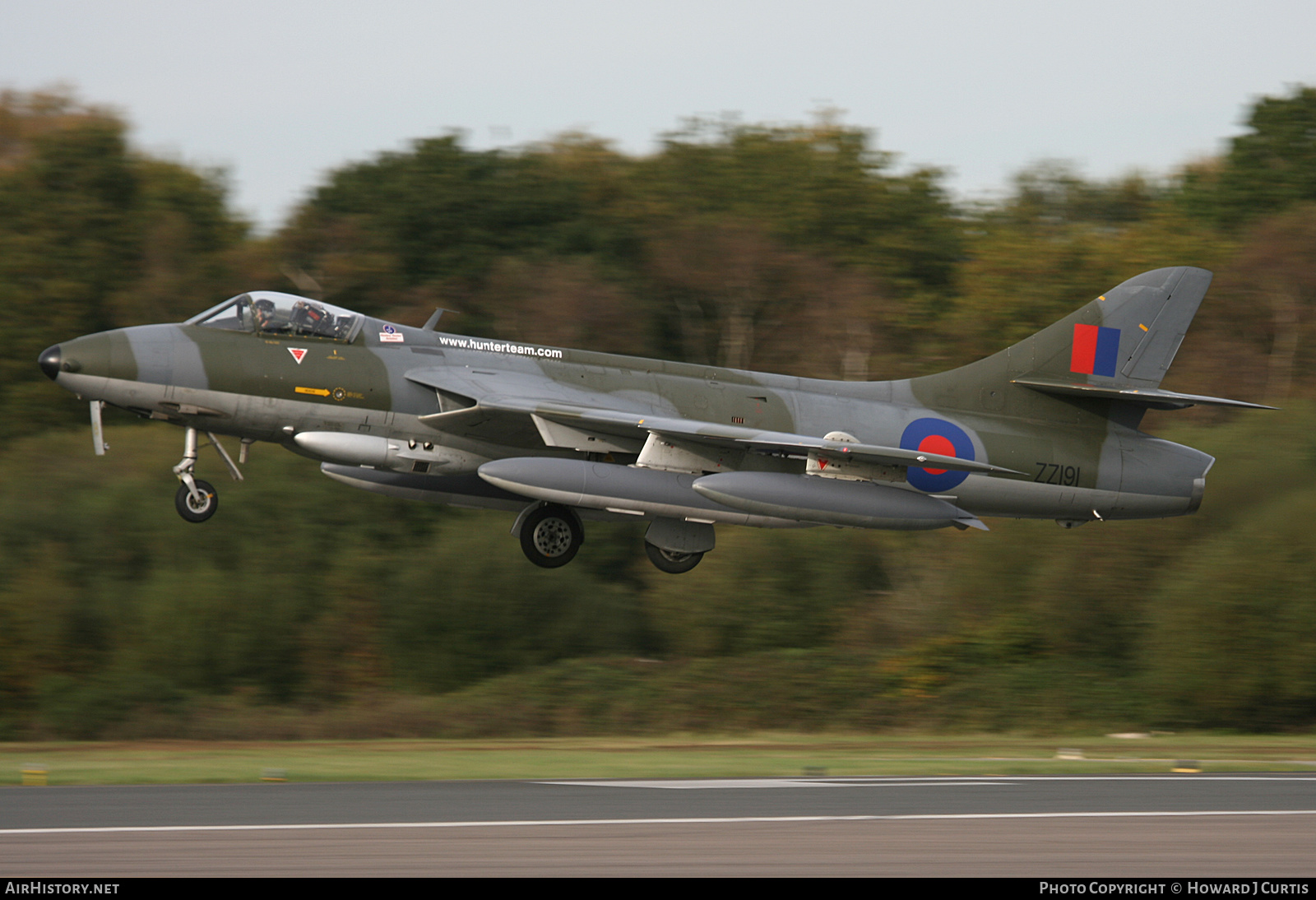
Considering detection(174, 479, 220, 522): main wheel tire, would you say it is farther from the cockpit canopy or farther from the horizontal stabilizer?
the horizontal stabilizer

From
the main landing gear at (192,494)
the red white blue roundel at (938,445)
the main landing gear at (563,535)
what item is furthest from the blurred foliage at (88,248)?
the red white blue roundel at (938,445)

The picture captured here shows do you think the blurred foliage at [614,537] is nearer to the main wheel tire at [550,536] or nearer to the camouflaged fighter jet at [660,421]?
the camouflaged fighter jet at [660,421]

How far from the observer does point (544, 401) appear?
53.8 feet

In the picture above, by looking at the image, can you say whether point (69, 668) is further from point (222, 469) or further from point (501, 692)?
point (501, 692)

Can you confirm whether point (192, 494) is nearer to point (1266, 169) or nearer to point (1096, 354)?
point (1096, 354)

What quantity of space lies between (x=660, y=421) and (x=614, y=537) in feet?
64.2

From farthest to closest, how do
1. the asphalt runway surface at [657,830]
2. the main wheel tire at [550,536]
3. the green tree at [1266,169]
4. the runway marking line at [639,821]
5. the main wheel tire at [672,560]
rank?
the green tree at [1266,169]
the main wheel tire at [672,560]
the main wheel tire at [550,536]
the runway marking line at [639,821]
the asphalt runway surface at [657,830]

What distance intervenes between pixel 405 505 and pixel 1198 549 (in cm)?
1914

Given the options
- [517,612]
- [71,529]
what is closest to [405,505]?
[517,612]

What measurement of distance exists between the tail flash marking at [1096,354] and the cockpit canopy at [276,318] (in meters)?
9.39

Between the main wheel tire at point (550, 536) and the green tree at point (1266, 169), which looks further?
the green tree at point (1266, 169)

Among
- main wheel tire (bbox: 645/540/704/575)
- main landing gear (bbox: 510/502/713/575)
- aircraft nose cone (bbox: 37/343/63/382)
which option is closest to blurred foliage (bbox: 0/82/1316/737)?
main wheel tire (bbox: 645/540/704/575)

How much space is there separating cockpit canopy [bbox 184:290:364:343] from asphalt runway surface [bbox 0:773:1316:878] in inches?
223

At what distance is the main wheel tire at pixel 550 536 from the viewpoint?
17.3 metres
